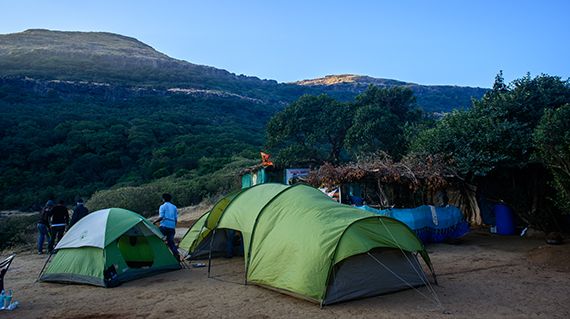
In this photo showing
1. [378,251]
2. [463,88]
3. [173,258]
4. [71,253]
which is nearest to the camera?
[378,251]

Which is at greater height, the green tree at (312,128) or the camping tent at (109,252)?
the green tree at (312,128)

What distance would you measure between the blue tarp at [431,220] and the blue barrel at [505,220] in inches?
94.7

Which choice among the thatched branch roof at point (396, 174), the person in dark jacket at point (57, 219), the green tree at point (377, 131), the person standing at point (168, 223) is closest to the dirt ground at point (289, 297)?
the person standing at point (168, 223)

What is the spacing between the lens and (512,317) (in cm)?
619

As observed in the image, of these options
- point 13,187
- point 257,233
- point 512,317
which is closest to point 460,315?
point 512,317

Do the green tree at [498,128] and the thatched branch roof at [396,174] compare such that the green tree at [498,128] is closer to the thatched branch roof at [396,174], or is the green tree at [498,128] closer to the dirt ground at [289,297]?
the thatched branch roof at [396,174]

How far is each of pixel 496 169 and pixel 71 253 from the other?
1254 cm

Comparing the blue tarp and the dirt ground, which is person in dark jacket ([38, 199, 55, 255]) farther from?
the blue tarp

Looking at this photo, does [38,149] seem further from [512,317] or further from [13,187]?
[512,317]

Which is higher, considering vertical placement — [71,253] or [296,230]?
[296,230]

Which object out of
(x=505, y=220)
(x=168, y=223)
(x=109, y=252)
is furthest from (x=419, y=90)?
(x=109, y=252)

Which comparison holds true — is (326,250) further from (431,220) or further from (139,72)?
(139,72)

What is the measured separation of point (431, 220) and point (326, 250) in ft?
22.3

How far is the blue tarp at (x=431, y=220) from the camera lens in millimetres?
12523
